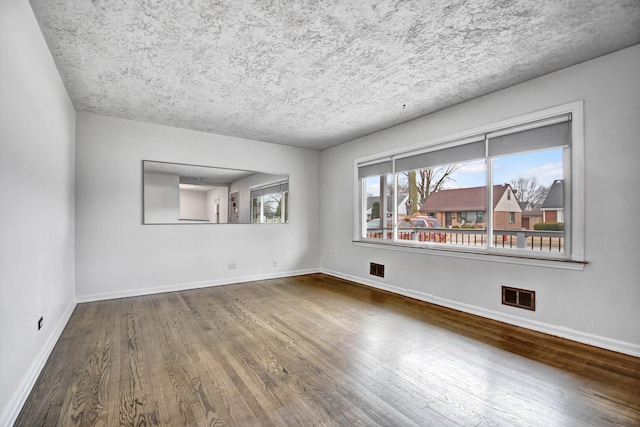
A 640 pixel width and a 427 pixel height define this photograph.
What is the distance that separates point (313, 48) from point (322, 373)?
262 centimetres

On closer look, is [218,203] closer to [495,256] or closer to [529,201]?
[495,256]

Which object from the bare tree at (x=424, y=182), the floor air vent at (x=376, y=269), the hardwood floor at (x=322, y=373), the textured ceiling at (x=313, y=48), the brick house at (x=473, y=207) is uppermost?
the textured ceiling at (x=313, y=48)

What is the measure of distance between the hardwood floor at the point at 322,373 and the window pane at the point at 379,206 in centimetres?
173

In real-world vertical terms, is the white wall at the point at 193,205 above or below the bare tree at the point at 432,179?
below

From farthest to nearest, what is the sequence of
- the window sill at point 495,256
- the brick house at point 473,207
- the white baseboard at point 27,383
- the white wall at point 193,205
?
the white wall at point 193,205 < the brick house at point 473,207 < the window sill at point 495,256 < the white baseboard at point 27,383

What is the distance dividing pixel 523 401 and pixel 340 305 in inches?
88.8

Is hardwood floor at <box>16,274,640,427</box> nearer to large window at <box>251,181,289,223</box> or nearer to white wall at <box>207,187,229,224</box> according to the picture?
white wall at <box>207,187,229,224</box>

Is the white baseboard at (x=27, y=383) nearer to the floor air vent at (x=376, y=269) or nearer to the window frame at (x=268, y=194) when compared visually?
the window frame at (x=268, y=194)

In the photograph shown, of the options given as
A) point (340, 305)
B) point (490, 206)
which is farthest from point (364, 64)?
point (340, 305)

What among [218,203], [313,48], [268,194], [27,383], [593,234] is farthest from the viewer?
[268,194]

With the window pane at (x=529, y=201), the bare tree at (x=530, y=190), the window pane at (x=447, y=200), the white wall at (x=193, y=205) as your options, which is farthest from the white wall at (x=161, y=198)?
the bare tree at (x=530, y=190)

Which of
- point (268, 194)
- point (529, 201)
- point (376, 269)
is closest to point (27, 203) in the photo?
point (268, 194)

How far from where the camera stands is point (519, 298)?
310 cm

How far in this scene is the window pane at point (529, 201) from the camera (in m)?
2.96
